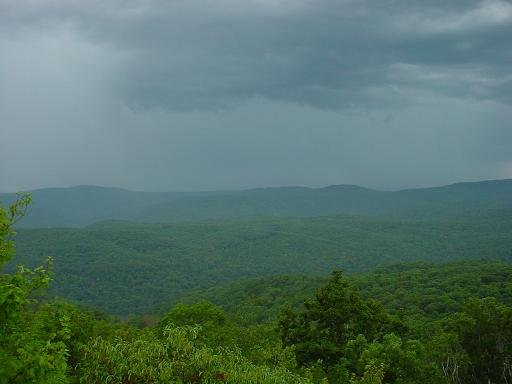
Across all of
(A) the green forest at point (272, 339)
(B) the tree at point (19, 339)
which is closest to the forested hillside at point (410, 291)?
(A) the green forest at point (272, 339)

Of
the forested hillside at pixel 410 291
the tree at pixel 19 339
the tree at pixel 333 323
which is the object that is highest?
the tree at pixel 19 339

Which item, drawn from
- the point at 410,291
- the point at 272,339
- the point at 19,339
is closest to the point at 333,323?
the point at 272,339

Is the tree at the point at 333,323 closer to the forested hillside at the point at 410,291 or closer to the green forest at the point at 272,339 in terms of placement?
the green forest at the point at 272,339

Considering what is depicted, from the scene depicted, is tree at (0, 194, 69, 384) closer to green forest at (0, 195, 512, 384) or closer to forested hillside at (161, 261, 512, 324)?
green forest at (0, 195, 512, 384)

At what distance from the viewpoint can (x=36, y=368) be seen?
11258mm

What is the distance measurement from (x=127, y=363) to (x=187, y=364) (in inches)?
78.9

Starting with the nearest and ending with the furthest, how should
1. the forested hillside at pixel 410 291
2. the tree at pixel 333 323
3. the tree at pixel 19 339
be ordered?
1. the tree at pixel 19 339
2. the tree at pixel 333 323
3. the forested hillside at pixel 410 291

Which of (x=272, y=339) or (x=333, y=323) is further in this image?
(x=333, y=323)

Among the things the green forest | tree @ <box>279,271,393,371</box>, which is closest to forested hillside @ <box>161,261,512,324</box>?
the green forest

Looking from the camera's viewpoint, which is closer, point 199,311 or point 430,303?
point 199,311

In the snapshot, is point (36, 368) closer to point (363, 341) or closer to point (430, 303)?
point (363, 341)

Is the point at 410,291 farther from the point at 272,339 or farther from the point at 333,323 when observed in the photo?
the point at 272,339

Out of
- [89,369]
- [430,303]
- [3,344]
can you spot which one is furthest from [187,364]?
[430,303]

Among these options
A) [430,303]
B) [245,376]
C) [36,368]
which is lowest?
[430,303]
